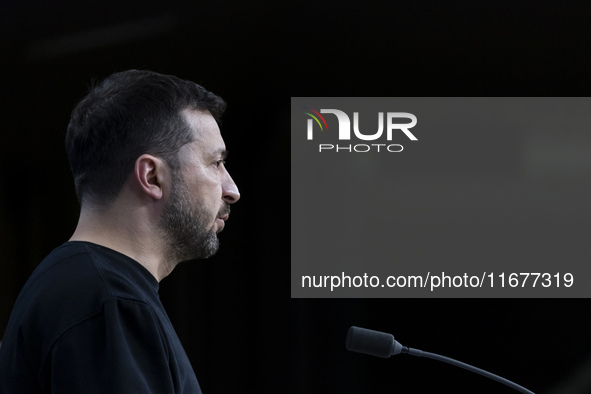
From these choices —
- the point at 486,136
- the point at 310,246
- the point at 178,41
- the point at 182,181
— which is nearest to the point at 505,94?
the point at 486,136

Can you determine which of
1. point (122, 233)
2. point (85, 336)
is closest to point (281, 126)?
point (122, 233)

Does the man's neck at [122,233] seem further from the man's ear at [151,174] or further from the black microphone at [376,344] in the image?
the black microphone at [376,344]

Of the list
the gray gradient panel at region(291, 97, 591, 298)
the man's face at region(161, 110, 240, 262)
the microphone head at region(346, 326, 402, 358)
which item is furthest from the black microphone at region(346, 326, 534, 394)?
the gray gradient panel at region(291, 97, 591, 298)

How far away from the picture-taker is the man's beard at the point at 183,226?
112 centimetres

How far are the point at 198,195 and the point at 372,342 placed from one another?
54 cm

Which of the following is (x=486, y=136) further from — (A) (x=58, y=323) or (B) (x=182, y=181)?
(A) (x=58, y=323)

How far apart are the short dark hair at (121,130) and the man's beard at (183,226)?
5 centimetres

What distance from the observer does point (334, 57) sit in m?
2.77

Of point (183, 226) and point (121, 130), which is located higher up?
point (121, 130)

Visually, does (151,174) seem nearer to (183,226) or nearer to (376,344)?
(183,226)

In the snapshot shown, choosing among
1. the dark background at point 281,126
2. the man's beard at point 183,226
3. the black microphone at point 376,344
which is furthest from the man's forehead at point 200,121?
the dark background at point 281,126

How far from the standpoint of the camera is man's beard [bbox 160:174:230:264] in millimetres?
1125

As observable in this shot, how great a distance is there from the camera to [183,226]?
1154mm

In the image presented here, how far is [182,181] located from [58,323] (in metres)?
0.40
